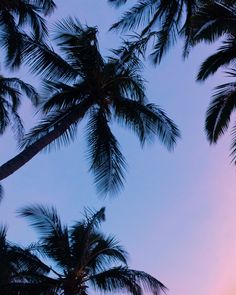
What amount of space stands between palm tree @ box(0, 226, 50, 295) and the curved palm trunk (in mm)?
5221

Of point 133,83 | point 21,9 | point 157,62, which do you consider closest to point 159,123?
point 133,83

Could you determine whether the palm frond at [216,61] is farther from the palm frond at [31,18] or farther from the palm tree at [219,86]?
the palm frond at [31,18]

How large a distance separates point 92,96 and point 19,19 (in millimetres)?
7464

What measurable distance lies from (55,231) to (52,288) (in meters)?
2.12

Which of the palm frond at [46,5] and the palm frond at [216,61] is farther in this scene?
the palm frond at [46,5]

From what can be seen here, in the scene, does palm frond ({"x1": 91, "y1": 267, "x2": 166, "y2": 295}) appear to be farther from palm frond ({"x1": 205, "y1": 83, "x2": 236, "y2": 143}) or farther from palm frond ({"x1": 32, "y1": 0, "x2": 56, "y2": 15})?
palm frond ({"x1": 32, "y1": 0, "x2": 56, "y2": 15})

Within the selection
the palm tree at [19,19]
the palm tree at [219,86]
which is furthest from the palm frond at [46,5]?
the palm tree at [219,86]

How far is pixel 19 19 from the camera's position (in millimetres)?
23375

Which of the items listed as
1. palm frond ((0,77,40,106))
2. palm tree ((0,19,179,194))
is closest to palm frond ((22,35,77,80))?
palm tree ((0,19,179,194))

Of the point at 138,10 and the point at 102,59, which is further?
the point at 138,10

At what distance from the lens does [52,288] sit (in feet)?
68.1

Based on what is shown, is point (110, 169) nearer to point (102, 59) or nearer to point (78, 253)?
point (102, 59)

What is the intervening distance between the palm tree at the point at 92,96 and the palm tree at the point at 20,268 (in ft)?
15.0

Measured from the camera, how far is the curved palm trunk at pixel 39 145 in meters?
14.9
